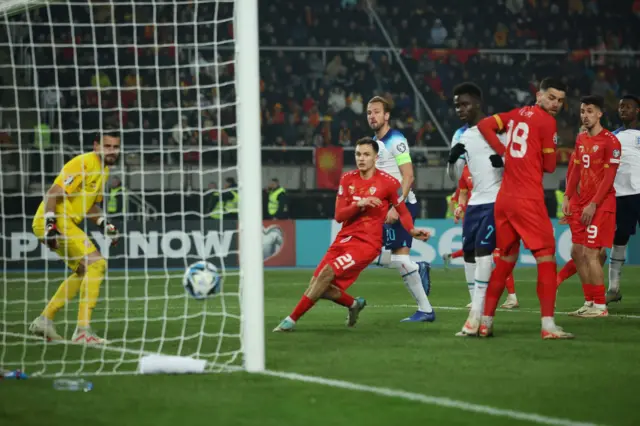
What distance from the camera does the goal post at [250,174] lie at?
226 inches

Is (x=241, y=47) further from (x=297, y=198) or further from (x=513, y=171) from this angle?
(x=297, y=198)

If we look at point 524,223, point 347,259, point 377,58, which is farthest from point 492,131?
point 377,58

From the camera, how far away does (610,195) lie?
32.4ft

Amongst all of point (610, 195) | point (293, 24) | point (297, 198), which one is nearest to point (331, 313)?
point (610, 195)

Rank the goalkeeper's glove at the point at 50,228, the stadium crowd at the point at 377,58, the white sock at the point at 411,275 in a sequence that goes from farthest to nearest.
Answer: the stadium crowd at the point at 377,58
the white sock at the point at 411,275
the goalkeeper's glove at the point at 50,228

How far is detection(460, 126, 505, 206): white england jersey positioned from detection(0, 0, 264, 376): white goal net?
6.07 ft

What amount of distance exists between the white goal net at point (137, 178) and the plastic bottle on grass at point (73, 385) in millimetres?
483

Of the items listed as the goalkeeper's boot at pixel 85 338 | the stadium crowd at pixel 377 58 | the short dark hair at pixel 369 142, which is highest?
the stadium crowd at pixel 377 58

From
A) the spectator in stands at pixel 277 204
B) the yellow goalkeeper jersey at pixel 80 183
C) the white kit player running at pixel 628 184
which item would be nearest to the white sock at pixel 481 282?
the yellow goalkeeper jersey at pixel 80 183

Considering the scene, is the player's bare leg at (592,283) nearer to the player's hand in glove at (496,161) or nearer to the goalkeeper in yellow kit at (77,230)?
the player's hand in glove at (496,161)

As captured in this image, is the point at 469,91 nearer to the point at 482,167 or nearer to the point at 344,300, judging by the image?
the point at 482,167

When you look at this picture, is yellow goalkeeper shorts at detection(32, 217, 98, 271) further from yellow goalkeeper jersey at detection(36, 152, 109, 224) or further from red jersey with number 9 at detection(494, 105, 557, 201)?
red jersey with number 9 at detection(494, 105, 557, 201)

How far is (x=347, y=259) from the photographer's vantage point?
8.26 meters

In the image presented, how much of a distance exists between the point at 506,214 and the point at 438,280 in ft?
26.3
